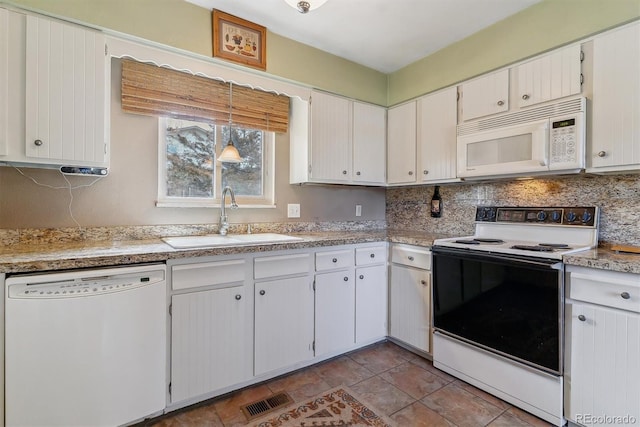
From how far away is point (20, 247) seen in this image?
1.69 meters

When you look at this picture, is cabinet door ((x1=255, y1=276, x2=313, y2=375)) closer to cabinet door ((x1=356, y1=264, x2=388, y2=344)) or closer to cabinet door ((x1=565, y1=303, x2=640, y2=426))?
cabinet door ((x1=356, y1=264, x2=388, y2=344))

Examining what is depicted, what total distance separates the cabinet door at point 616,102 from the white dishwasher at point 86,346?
8.20 feet

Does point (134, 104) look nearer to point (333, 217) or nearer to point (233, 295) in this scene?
point (233, 295)

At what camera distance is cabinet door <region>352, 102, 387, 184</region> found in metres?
2.86

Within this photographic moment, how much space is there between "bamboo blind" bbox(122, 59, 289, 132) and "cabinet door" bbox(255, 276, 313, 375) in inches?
51.5

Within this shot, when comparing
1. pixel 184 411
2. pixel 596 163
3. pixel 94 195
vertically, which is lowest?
pixel 184 411

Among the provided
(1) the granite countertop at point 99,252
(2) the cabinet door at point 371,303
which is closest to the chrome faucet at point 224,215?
(1) the granite countertop at point 99,252

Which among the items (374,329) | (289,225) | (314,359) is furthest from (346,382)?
(289,225)

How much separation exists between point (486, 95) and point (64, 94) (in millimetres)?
2646

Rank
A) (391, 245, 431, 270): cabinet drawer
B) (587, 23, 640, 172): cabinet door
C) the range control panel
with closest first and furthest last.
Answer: (587, 23, 640, 172): cabinet door, the range control panel, (391, 245, 431, 270): cabinet drawer

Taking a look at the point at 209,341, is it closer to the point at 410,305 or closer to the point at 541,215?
the point at 410,305

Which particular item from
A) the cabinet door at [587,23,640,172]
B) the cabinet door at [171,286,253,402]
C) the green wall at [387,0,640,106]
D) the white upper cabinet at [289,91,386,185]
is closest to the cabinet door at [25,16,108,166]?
the cabinet door at [171,286,253,402]

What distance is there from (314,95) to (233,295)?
172 centimetres

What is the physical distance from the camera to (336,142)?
8.98 ft
